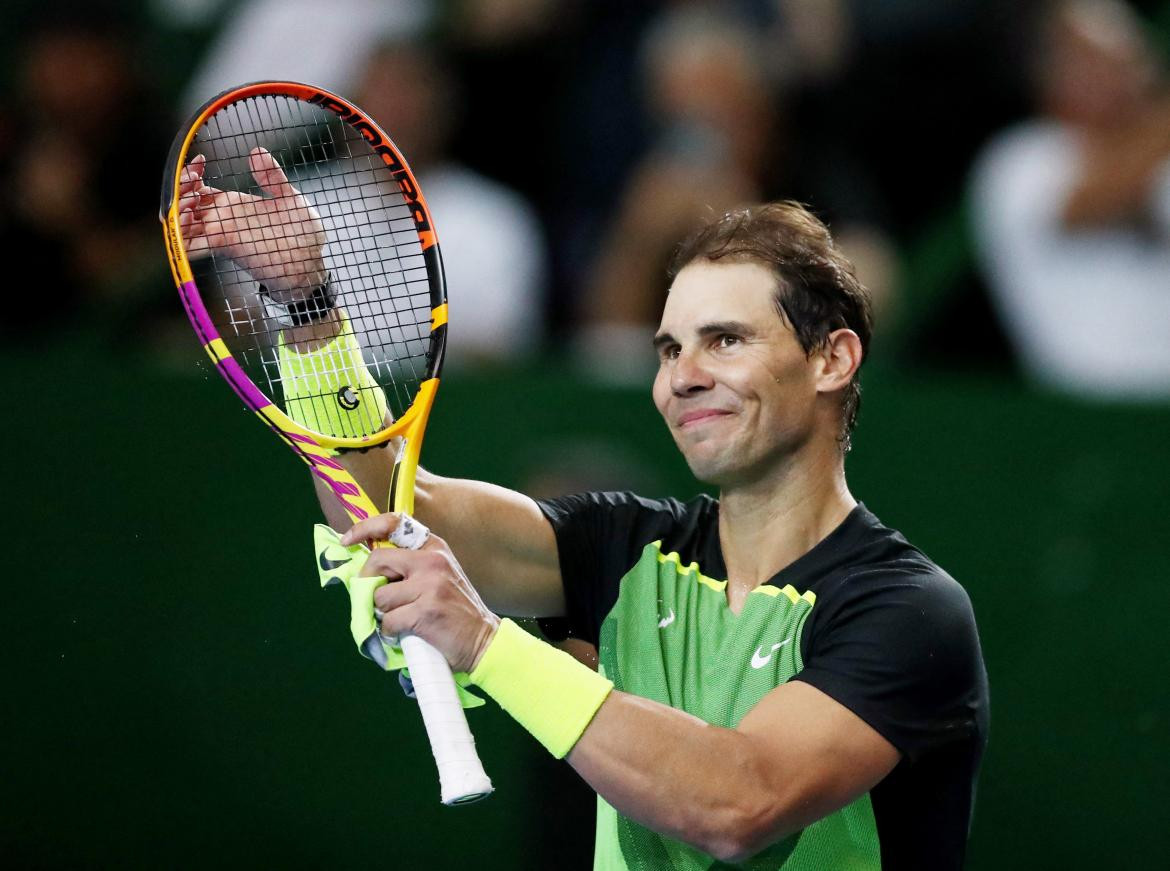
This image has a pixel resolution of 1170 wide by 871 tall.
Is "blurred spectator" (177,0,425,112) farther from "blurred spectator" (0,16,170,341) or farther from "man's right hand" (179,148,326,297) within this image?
"man's right hand" (179,148,326,297)

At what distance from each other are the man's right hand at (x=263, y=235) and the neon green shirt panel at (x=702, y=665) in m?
0.79

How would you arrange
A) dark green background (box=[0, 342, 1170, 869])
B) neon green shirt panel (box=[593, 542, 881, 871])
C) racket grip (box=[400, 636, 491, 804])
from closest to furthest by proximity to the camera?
racket grip (box=[400, 636, 491, 804]), neon green shirt panel (box=[593, 542, 881, 871]), dark green background (box=[0, 342, 1170, 869])

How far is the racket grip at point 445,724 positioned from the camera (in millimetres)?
2332

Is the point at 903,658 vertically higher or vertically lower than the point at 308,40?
lower

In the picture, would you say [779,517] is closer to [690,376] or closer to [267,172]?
Result: [690,376]

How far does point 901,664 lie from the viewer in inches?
99.5

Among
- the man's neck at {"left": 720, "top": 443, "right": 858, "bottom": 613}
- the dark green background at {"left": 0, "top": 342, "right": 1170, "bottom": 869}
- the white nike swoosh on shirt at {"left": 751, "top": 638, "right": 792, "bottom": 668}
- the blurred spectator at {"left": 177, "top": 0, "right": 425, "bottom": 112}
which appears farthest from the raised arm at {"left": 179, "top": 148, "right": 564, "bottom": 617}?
the blurred spectator at {"left": 177, "top": 0, "right": 425, "bottom": 112}

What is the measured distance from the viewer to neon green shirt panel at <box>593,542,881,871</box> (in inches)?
102

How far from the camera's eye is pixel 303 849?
505 cm

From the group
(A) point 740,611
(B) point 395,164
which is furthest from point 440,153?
(A) point 740,611

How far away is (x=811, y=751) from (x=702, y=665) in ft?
1.11

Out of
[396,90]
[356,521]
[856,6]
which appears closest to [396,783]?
[396,90]

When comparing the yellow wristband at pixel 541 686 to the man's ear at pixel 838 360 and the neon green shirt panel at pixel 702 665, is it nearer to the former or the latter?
the neon green shirt panel at pixel 702 665

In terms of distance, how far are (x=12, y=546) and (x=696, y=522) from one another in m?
3.03
